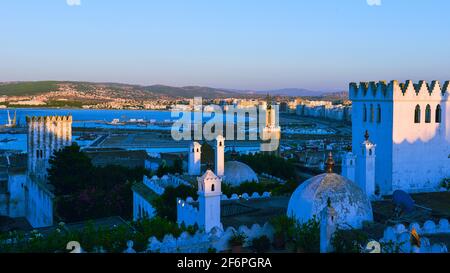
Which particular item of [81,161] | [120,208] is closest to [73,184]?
[81,161]

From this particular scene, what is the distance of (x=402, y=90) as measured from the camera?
19984 mm

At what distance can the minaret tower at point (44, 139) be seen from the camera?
1729 inches

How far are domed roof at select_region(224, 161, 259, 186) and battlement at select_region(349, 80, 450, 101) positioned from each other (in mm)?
8308

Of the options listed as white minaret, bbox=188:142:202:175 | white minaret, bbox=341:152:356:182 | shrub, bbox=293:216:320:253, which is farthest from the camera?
white minaret, bbox=188:142:202:175

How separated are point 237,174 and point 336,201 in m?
12.2

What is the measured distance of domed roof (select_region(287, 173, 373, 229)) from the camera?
15.7 meters

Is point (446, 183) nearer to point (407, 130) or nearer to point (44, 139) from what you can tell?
point (407, 130)

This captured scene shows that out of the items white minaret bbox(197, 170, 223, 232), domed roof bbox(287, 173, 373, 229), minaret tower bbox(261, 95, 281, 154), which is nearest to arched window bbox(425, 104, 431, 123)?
domed roof bbox(287, 173, 373, 229)

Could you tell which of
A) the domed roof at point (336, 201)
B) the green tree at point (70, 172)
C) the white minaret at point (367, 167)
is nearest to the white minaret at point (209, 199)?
the domed roof at point (336, 201)

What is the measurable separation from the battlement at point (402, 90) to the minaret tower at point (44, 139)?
29.1 metres

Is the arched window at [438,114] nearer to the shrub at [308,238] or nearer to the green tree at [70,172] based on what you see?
the shrub at [308,238]

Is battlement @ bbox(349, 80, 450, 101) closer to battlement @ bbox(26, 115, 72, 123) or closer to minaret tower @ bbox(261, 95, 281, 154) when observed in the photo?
minaret tower @ bbox(261, 95, 281, 154)

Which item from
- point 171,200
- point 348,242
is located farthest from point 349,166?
point 171,200
